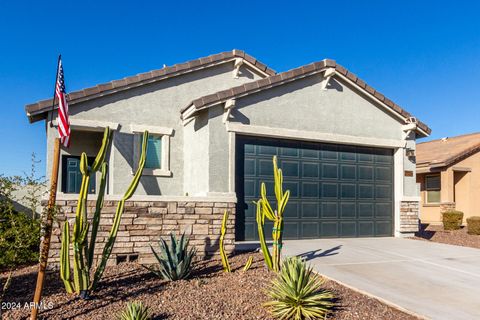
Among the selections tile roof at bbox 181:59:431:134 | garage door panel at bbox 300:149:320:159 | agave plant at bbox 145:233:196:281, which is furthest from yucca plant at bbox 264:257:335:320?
garage door panel at bbox 300:149:320:159

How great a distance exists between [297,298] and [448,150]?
18.7 metres

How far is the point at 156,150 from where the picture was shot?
1323 centimetres

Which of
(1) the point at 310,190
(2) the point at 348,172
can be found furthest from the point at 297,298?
(2) the point at 348,172

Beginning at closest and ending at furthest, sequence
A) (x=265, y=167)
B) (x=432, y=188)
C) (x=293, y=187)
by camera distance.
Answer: (x=265, y=167), (x=293, y=187), (x=432, y=188)

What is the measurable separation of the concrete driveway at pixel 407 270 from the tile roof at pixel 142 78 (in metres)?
6.54

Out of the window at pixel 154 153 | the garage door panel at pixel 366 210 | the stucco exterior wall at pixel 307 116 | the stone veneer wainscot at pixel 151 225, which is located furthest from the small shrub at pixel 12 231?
the garage door panel at pixel 366 210

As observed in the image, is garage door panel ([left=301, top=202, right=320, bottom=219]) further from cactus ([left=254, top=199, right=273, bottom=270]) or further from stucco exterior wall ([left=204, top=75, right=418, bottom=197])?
cactus ([left=254, top=199, right=273, bottom=270])

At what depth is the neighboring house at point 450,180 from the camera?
1983cm

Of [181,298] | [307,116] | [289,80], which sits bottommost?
[181,298]

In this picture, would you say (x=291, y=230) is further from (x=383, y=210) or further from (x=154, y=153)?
(x=154, y=153)

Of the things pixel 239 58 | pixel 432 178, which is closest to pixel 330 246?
pixel 239 58

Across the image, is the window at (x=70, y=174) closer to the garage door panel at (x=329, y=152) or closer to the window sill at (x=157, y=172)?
the window sill at (x=157, y=172)

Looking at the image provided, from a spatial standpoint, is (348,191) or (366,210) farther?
(366,210)

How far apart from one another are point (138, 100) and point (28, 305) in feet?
26.3
